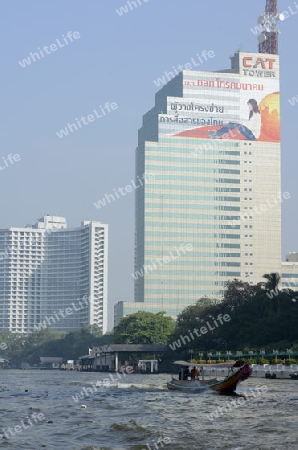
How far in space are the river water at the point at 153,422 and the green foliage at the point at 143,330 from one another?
12438 centimetres

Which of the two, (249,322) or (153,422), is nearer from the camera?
(153,422)

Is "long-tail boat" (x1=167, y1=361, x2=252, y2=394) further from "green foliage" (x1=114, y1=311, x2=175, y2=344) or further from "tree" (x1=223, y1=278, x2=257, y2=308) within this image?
"green foliage" (x1=114, y1=311, x2=175, y2=344)

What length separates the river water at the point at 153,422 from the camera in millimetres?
36812

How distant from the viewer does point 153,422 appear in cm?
4541

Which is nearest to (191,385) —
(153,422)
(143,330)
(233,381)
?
(233,381)

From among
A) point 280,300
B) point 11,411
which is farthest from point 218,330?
point 11,411

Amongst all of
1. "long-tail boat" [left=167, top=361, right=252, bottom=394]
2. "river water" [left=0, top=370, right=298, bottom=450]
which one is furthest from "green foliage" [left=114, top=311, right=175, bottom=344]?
"river water" [left=0, top=370, right=298, bottom=450]

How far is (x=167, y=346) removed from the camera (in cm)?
18050

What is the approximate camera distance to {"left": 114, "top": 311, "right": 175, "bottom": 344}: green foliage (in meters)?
191

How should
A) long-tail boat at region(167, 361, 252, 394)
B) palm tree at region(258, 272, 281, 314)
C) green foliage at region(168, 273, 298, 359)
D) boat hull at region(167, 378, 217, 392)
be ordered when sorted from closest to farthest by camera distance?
long-tail boat at region(167, 361, 252, 394) → boat hull at region(167, 378, 217, 392) → green foliage at region(168, 273, 298, 359) → palm tree at region(258, 272, 281, 314)

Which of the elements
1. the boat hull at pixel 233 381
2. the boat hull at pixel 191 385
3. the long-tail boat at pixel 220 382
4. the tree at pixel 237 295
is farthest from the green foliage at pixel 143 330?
the boat hull at pixel 233 381

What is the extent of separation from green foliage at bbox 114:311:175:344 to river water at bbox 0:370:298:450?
408 ft

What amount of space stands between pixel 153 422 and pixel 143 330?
147 metres

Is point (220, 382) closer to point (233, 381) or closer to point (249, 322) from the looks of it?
point (233, 381)
